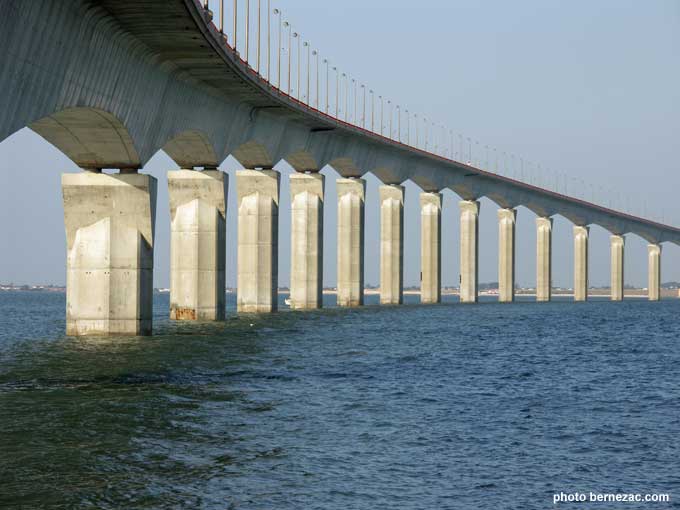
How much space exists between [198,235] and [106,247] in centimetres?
1267

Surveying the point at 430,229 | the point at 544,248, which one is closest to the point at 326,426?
the point at 430,229

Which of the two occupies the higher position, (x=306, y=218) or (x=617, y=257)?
(x=306, y=218)

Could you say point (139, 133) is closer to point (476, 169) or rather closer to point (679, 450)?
point (679, 450)

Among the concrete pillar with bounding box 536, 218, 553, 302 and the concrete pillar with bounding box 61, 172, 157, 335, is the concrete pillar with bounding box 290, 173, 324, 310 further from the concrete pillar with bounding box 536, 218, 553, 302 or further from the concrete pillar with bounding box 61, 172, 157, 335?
the concrete pillar with bounding box 536, 218, 553, 302

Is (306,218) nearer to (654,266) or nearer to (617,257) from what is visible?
(617,257)

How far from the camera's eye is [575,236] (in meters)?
135

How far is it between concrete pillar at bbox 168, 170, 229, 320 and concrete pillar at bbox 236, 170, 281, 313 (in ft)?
33.3

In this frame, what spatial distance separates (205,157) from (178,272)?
6.16 meters

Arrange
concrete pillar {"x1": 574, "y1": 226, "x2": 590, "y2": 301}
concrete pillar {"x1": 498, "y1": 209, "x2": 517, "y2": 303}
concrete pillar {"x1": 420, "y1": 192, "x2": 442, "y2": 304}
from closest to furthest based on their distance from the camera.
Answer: concrete pillar {"x1": 420, "y1": 192, "x2": 442, "y2": 304} < concrete pillar {"x1": 498, "y1": 209, "x2": 517, "y2": 303} < concrete pillar {"x1": 574, "y1": 226, "x2": 590, "y2": 301}

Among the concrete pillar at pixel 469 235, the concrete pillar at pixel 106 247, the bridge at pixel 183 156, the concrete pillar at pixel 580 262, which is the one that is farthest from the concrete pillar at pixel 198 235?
the concrete pillar at pixel 580 262

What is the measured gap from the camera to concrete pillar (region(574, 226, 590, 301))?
134 m

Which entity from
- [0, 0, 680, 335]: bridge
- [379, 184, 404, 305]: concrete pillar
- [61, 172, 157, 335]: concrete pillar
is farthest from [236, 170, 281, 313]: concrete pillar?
[379, 184, 404, 305]: concrete pillar

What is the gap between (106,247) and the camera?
42312 millimetres

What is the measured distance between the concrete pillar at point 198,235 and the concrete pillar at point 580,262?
86614 mm
